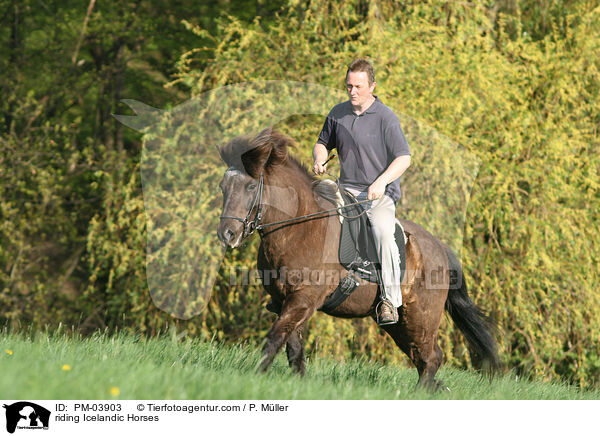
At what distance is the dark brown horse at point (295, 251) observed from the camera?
489 cm

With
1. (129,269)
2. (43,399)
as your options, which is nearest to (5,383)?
(43,399)

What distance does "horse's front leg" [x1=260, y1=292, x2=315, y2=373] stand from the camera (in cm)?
481

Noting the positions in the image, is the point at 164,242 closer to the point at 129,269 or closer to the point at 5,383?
the point at 129,269

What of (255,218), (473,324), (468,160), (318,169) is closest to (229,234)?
(255,218)

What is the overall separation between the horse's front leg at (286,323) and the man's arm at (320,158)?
1.03m

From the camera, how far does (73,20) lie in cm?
1558

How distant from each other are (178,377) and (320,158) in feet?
7.21

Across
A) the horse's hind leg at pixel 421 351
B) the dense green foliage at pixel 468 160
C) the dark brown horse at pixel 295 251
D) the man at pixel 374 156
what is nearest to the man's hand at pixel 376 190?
the man at pixel 374 156

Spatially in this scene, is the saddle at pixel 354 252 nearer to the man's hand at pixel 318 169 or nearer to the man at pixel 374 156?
the man at pixel 374 156

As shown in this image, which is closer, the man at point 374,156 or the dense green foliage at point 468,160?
the man at point 374,156

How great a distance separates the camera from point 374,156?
535 centimetres

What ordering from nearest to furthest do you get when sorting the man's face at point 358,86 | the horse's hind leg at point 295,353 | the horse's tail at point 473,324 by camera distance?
1. the man's face at point 358,86
2. the horse's hind leg at point 295,353
3. the horse's tail at point 473,324

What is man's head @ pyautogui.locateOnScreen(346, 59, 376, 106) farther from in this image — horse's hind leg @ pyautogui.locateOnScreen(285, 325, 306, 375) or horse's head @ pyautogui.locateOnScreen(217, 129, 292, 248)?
horse's hind leg @ pyautogui.locateOnScreen(285, 325, 306, 375)
